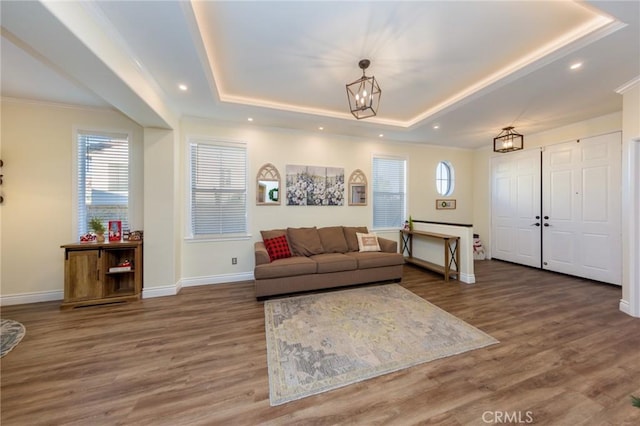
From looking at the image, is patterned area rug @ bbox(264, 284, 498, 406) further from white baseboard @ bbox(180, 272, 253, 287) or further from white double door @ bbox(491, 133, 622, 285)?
white double door @ bbox(491, 133, 622, 285)

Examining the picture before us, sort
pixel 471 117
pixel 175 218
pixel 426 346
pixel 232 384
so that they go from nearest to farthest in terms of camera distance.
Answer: pixel 232 384 < pixel 426 346 < pixel 175 218 < pixel 471 117

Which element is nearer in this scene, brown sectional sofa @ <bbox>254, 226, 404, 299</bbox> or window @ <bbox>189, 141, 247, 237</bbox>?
brown sectional sofa @ <bbox>254, 226, 404, 299</bbox>

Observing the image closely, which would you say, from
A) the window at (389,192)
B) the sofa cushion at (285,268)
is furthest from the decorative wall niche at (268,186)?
the window at (389,192)

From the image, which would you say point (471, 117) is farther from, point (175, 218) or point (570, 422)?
point (175, 218)

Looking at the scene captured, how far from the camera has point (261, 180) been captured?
429 cm

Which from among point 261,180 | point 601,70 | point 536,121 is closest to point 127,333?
point 261,180

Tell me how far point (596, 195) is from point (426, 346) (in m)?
4.39

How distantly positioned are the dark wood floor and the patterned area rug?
96 mm

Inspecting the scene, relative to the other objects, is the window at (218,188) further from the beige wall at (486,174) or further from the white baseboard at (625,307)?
the beige wall at (486,174)

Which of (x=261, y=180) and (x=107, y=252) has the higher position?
(x=261, y=180)

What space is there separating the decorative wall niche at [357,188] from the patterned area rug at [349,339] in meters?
2.14

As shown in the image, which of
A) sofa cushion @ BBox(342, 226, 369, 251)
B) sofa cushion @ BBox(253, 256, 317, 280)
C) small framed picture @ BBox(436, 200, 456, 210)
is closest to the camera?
sofa cushion @ BBox(253, 256, 317, 280)

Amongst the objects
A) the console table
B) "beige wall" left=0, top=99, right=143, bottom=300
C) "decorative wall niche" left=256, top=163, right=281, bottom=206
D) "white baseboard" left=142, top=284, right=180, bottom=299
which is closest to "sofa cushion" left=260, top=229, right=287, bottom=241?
"decorative wall niche" left=256, top=163, right=281, bottom=206

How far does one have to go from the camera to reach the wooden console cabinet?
3.04 meters
